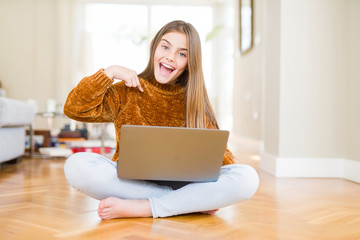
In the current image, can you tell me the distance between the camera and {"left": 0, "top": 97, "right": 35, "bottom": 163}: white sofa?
2.13 metres

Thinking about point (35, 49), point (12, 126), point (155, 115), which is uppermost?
point (35, 49)

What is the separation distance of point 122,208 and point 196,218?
244 mm

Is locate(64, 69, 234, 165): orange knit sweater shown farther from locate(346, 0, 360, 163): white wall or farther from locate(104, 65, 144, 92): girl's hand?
locate(346, 0, 360, 163): white wall

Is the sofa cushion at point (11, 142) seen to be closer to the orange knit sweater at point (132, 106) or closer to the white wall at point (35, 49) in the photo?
the orange knit sweater at point (132, 106)

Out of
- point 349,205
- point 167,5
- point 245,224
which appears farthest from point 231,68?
point 245,224

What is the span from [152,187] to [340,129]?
5.10ft

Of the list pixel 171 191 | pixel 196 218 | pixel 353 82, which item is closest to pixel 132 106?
pixel 171 191

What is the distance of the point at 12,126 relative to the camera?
2393 millimetres

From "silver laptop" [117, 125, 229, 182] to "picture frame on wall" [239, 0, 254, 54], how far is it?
11.2ft

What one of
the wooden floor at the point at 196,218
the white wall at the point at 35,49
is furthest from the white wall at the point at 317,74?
the white wall at the point at 35,49

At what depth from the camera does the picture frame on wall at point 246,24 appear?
4254 millimetres

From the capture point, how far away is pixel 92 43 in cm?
625

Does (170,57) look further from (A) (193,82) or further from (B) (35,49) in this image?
(B) (35,49)

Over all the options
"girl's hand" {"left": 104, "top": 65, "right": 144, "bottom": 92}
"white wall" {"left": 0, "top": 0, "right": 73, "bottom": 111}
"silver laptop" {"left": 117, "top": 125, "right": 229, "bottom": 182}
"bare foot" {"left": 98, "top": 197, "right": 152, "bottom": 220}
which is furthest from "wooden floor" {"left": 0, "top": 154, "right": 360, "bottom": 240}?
"white wall" {"left": 0, "top": 0, "right": 73, "bottom": 111}
